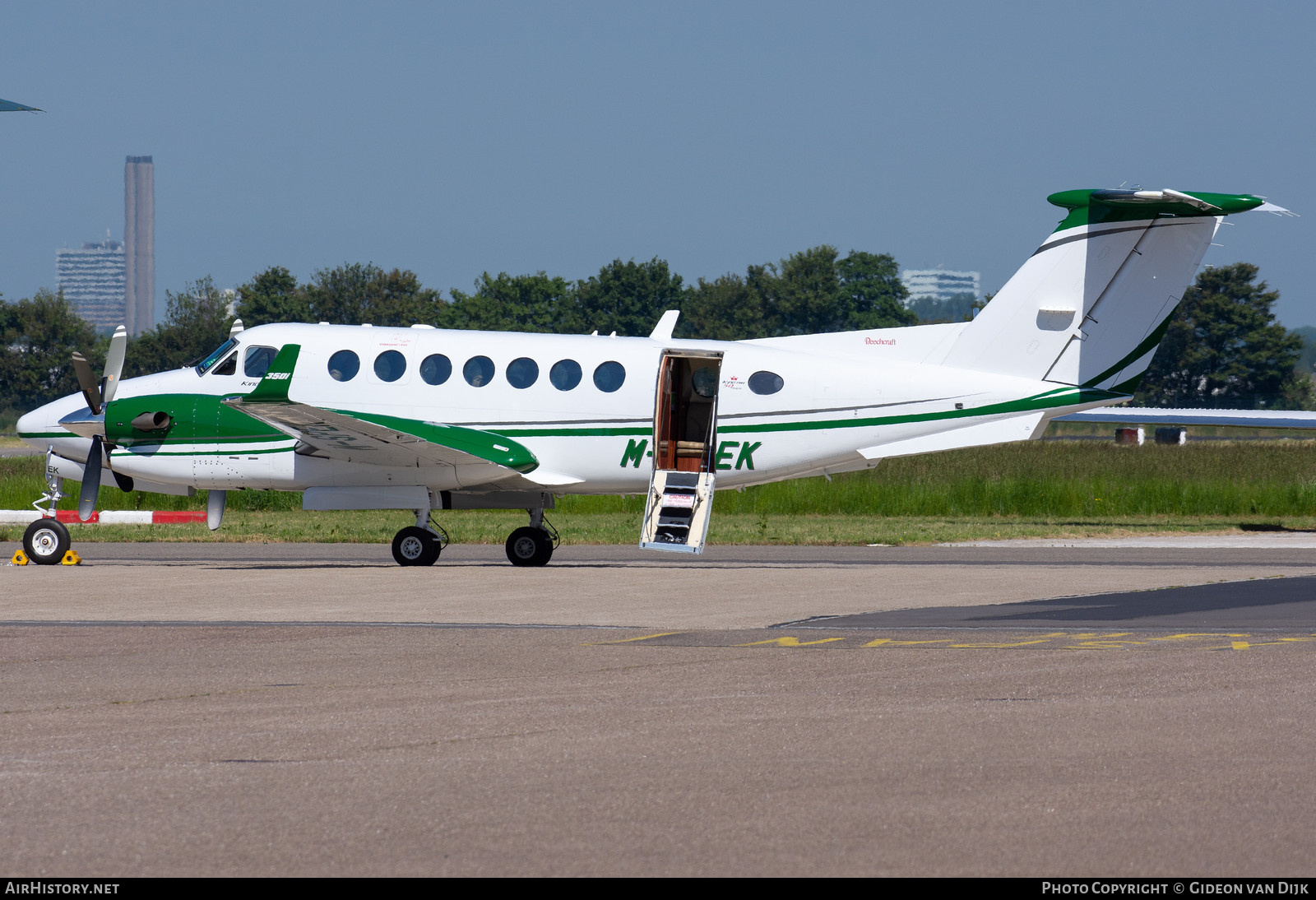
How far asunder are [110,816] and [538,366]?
13928 millimetres

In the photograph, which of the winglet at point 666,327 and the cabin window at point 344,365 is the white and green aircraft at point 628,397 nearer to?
the cabin window at point 344,365

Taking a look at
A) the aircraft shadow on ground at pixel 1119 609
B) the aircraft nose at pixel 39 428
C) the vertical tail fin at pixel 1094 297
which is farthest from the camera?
the aircraft nose at pixel 39 428

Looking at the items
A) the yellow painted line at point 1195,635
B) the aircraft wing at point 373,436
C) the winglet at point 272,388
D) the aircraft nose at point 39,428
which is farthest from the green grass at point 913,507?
the yellow painted line at point 1195,635

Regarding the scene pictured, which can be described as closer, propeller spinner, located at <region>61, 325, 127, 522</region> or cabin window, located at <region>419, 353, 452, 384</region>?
propeller spinner, located at <region>61, 325, 127, 522</region>

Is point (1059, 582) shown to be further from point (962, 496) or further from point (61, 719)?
point (962, 496)

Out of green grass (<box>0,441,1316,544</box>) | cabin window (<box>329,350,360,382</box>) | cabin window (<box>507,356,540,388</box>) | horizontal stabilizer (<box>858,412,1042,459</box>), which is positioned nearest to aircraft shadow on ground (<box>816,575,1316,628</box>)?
horizontal stabilizer (<box>858,412,1042,459</box>)

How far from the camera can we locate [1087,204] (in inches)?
778

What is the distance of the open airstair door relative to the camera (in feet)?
61.2

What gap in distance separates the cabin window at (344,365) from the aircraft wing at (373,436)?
482 millimetres

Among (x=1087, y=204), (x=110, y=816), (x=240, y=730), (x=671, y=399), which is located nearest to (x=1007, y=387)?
(x=1087, y=204)

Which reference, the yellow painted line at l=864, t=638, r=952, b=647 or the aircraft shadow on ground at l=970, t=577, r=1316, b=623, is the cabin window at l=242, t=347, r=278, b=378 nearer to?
the aircraft shadow on ground at l=970, t=577, r=1316, b=623

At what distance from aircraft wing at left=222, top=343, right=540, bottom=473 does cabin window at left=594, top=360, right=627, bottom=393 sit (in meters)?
1.36

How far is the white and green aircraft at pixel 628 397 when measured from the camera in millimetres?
19703

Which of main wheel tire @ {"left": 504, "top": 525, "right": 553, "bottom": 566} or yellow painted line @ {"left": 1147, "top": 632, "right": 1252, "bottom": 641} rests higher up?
yellow painted line @ {"left": 1147, "top": 632, "right": 1252, "bottom": 641}
